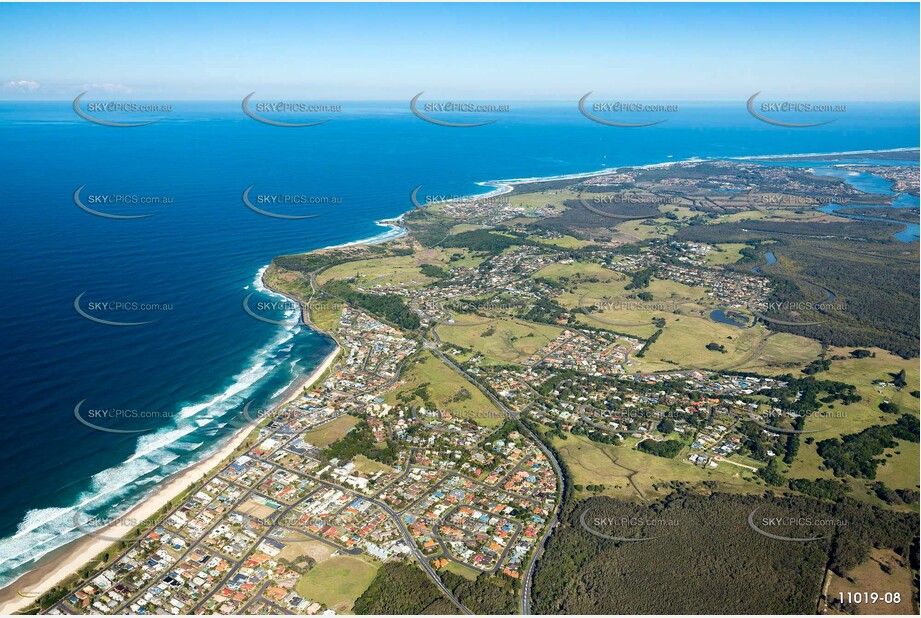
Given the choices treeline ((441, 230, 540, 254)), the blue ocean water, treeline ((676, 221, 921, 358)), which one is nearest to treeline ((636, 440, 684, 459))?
Answer: treeline ((676, 221, 921, 358))

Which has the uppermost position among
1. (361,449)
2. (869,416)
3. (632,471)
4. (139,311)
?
(139,311)

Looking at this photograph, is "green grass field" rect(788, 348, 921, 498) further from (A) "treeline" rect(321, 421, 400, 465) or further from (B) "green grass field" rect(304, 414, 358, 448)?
(B) "green grass field" rect(304, 414, 358, 448)

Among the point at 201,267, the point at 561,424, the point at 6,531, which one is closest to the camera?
the point at 6,531

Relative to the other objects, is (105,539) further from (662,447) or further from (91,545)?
(662,447)

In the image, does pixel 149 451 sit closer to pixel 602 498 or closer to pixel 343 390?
pixel 343 390

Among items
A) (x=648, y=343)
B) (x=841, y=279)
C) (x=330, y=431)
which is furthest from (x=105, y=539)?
(x=841, y=279)

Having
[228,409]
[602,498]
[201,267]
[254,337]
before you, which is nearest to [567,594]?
[602,498]
